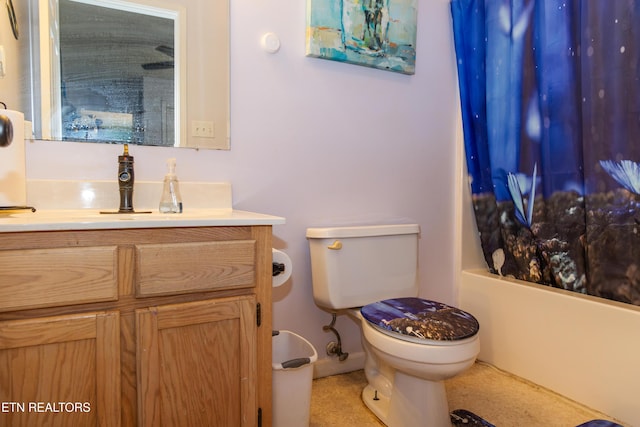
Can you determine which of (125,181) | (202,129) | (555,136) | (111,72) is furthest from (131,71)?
(555,136)

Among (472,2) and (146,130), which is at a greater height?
(472,2)

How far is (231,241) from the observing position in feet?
3.45

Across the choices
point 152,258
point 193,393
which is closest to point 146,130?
point 152,258

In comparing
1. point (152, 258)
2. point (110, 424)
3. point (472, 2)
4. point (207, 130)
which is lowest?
point (110, 424)

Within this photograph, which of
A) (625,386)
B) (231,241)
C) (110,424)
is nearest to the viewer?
(110,424)

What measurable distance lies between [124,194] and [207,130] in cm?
39

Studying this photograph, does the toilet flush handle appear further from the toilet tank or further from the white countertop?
the white countertop

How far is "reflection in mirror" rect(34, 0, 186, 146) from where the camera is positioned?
1.31 metres

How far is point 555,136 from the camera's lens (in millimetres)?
1608

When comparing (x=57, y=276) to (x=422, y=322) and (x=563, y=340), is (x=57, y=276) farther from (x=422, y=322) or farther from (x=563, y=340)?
(x=563, y=340)

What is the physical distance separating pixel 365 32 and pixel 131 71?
98 centimetres

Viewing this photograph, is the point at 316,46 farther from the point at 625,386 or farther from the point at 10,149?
the point at 625,386

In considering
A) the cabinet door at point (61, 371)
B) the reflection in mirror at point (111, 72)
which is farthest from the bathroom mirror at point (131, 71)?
the cabinet door at point (61, 371)

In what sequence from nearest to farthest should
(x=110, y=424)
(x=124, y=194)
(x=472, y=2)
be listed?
(x=110, y=424) < (x=124, y=194) < (x=472, y=2)
